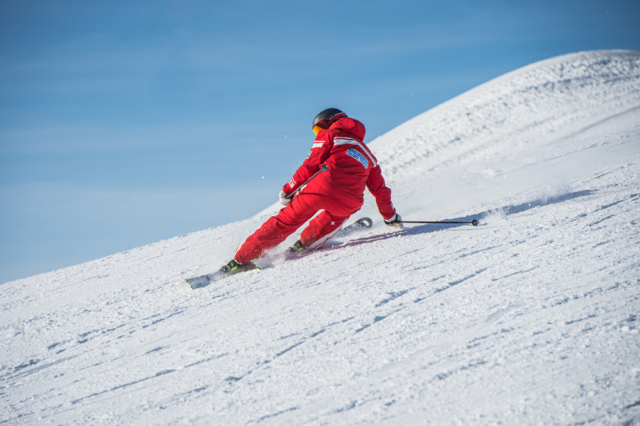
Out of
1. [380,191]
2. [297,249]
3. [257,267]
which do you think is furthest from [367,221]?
[257,267]

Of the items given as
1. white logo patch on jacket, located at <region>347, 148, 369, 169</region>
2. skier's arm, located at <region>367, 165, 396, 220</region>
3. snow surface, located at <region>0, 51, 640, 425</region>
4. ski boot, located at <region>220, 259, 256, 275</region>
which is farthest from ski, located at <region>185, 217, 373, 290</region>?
white logo patch on jacket, located at <region>347, 148, 369, 169</region>

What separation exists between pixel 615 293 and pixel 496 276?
2.09 feet

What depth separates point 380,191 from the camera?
14.6ft

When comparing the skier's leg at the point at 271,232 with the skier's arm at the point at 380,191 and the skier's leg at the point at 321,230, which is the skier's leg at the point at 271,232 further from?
the skier's arm at the point at 380,191

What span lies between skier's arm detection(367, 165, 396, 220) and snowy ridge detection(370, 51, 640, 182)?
8098 mm

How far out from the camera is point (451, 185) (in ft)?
24.1

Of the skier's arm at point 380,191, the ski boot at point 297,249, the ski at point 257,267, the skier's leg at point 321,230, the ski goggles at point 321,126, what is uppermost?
the ski goggles at point 321,126

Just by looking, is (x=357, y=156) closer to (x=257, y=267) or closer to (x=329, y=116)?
(x=329, y=116)

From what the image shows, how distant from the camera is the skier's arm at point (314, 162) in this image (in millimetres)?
3865

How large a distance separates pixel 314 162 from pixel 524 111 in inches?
621

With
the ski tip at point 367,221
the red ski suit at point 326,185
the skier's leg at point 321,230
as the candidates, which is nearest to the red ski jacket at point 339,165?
the red ski suit at point 326,185

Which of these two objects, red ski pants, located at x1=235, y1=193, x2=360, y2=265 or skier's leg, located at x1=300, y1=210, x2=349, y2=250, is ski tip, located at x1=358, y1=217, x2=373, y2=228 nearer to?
skier's leg, located at x1=300, y1=210, x2=349, y2=250

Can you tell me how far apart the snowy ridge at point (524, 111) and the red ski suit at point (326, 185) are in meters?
8.72

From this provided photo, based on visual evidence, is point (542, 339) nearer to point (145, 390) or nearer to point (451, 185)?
point (145, 390)
